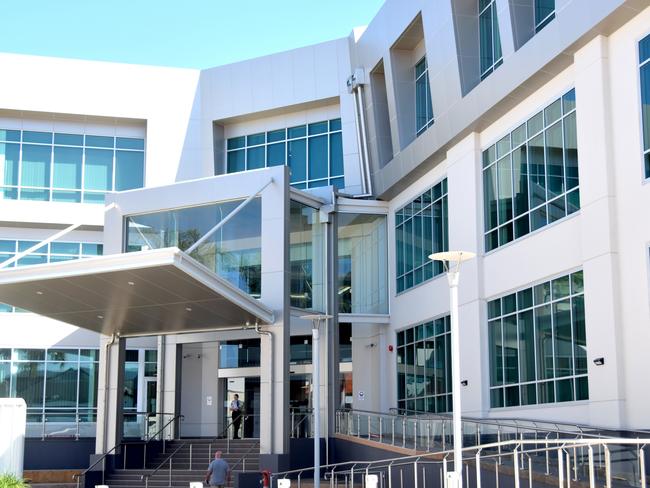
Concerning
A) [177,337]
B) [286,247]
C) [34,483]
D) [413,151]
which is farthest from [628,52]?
[34,483]

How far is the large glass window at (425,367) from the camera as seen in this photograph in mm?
29438

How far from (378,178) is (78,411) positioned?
47.3 ft

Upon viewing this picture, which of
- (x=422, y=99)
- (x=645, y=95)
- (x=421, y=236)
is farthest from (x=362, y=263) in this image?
(x=645, y=95)

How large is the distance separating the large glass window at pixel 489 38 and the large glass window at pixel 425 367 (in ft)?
24.4

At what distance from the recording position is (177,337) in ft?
113

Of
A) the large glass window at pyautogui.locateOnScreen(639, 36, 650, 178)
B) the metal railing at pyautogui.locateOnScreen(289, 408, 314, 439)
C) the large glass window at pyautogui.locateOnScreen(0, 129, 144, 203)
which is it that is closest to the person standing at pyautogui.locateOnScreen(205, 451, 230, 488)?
the metal railing at pyautogui.locateOnScreen(289, 408, 314, 439)

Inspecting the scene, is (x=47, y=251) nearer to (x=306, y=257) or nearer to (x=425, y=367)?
(x=306, y=257)

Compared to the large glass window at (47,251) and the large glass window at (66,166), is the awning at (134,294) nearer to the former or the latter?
the large glass window at (47,251)

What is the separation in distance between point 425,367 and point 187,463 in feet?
27.2

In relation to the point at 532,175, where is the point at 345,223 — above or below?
above

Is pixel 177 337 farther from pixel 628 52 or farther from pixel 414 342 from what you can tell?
pixel 628 52

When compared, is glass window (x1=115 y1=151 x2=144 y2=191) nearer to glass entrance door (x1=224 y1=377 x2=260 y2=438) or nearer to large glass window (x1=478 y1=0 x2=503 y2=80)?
glass entrance door (x1=224 y1=377 x2=260 y2=438)

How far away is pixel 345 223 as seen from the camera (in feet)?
112

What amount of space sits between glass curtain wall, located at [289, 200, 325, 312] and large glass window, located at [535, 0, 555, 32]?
10.7 meters
